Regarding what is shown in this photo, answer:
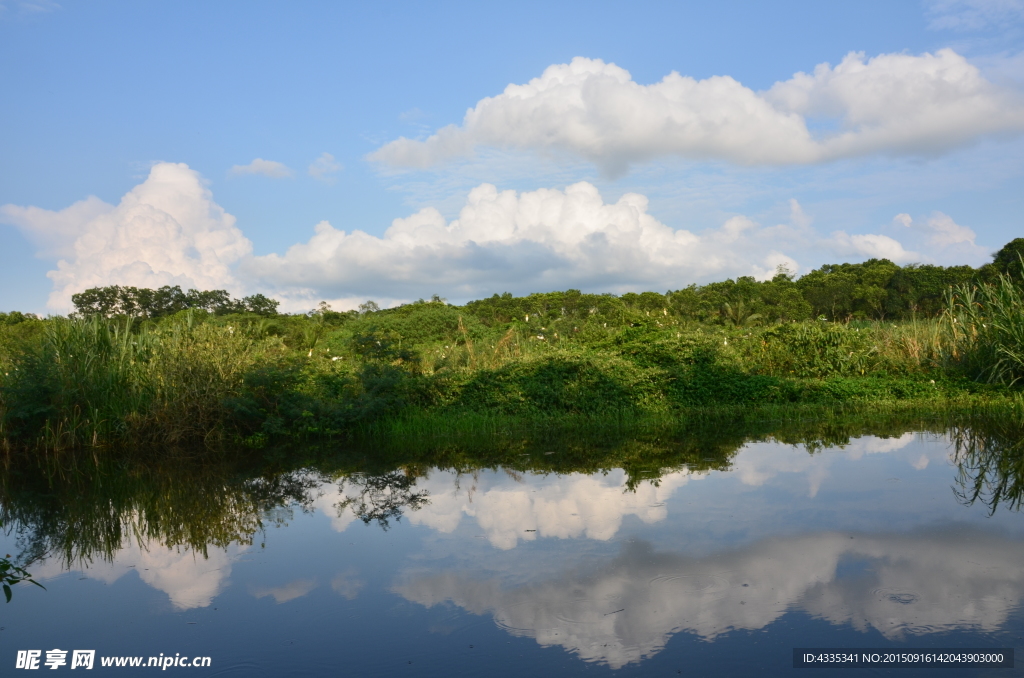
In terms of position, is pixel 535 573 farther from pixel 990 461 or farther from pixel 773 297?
pixel 773 297

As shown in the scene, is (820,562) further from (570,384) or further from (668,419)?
(570,384)

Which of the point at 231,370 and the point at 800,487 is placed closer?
the point at 800,487

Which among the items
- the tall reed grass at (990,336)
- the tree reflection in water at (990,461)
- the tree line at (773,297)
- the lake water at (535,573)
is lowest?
the lake water at (535,573)

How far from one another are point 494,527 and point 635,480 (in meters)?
2.08

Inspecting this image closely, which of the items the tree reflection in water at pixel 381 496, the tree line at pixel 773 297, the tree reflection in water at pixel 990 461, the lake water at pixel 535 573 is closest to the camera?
the lake water at pixel 535 573

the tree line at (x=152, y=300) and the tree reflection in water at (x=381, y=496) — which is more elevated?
the tree line at (x=152, y=300)

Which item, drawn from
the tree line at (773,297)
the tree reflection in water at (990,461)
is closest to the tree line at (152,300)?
the tree line at (773,297)

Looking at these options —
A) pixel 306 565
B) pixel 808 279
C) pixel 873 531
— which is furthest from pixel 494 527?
pixel 808 279

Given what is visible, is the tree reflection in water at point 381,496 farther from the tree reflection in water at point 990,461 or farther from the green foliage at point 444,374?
the tree reflection in water at point 990,461

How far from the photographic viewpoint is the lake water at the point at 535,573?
4.09 metres

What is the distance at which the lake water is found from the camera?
409 cm

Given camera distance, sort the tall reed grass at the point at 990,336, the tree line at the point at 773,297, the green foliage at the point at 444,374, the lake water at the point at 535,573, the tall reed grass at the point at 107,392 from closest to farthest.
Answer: the lake water at the point at 535,573 < the tall reed grass at the point at 107,392 < the green foliage at the point at 444,374 < the tall reed grass at the point at 990,336 < the tree line at the point at 773,297

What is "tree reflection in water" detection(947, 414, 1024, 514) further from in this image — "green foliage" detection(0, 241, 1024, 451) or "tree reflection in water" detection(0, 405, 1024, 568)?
"green foliage" detection(0, 241, 1024, 451)

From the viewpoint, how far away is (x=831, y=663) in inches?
149
